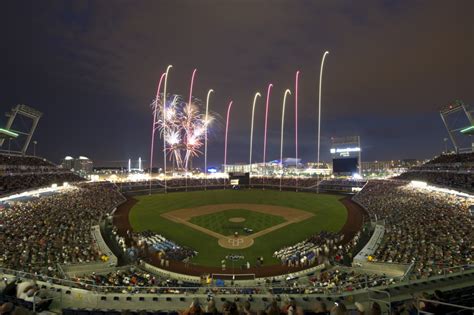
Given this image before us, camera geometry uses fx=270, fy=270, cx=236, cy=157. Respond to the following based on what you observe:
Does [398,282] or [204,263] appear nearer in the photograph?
[398,282]

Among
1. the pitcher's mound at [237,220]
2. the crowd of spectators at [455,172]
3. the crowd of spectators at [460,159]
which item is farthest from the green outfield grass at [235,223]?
the crowd of spectators at [460,159]

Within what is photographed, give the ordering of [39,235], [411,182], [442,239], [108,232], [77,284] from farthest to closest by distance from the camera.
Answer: [411,182], [108,232], [39,235], [442,239], [77,284]

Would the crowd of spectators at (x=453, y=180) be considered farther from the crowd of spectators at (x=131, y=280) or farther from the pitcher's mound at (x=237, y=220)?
the crowd of spectators at (x=131, y=280)

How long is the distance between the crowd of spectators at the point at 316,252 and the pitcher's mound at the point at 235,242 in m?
4.28

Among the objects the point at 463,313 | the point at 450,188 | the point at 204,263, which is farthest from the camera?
the point at 450,188

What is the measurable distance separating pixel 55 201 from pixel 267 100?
44772 mm

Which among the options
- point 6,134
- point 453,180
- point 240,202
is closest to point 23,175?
point 6,134

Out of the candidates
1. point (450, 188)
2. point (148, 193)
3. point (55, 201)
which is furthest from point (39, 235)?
point (450, 188)

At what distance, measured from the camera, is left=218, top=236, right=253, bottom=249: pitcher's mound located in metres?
30.0

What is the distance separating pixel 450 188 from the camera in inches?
1543

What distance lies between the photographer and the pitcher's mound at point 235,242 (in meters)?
30.0

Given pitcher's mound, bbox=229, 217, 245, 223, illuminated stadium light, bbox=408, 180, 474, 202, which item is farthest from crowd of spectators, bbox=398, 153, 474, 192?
pitcher's mound, bbox=229, 217, 245, 223

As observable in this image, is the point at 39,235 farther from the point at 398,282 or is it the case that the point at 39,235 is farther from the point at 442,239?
the point at 442,239

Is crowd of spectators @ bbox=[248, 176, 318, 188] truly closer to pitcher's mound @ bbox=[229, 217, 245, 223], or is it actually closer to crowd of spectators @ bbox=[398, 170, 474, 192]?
crowd of spectators @ bbox=[398, 170, 474, 192]
